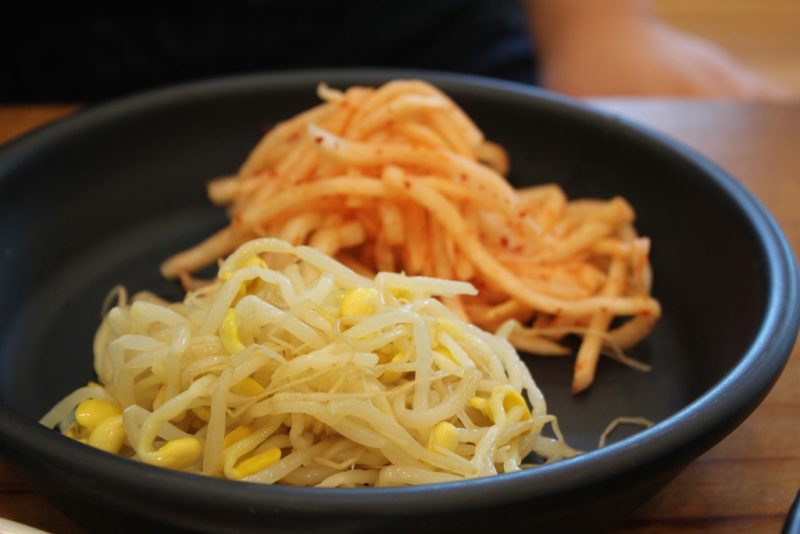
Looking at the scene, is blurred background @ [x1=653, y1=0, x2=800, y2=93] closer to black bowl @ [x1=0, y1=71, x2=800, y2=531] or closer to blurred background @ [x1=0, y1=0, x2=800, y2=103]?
blurred background @ [x1=0, y1=0, x2=800, y2=103]

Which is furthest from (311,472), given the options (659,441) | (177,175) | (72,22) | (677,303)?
(72,22)

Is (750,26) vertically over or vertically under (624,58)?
over

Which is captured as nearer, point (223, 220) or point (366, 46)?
point (223, 220)

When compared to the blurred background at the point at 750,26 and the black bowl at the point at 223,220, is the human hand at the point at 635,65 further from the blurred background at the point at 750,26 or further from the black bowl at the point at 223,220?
the blurred background at the point at 750,26

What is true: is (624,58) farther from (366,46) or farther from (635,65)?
(366,46)

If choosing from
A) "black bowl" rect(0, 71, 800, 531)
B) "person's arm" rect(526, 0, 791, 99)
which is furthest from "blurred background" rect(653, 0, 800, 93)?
"black bowl" rect(0, 71, 800, 531)

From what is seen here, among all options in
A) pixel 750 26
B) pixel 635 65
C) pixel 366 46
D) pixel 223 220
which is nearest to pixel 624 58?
pixel 635 65

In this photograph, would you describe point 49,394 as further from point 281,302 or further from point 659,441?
point 659,441

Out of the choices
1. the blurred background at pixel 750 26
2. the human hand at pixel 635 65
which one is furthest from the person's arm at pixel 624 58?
the blurred background at pixel 750 26
